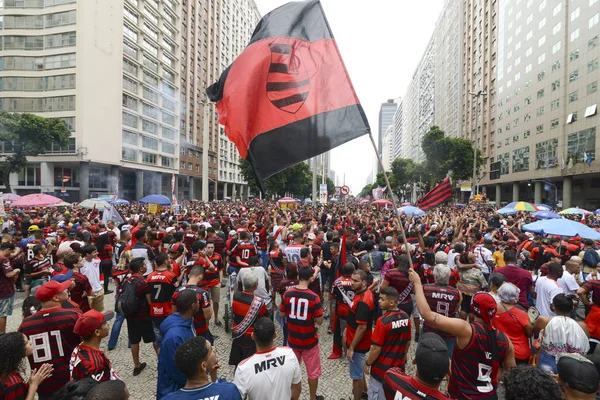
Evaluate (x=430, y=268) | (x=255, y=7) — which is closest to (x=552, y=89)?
(x=430, y=268)

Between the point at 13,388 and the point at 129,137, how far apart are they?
4546 cm

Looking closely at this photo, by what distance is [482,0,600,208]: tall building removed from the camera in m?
33.0

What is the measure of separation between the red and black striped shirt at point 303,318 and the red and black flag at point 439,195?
6284 millimetres

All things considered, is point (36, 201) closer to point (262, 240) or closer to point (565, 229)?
point (262, 240)

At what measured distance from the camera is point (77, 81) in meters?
35.5

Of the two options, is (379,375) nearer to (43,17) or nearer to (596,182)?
(596,182)

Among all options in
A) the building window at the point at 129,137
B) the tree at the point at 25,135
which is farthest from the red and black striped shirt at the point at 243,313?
the building window at the point at 129,137

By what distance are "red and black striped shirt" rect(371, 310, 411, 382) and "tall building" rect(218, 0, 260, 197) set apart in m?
65.9

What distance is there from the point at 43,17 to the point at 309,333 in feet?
166

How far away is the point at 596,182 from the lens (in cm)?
3622

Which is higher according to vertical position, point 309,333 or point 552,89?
point 552,89

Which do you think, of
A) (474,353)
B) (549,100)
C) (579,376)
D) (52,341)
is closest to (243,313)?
(52,341)

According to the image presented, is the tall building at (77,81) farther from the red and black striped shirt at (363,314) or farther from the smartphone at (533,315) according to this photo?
the smartphone at (533,315)

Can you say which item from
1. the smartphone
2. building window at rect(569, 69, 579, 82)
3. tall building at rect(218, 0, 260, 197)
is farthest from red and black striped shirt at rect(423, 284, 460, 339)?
tall building at rect(218, 0, 260, 197)
